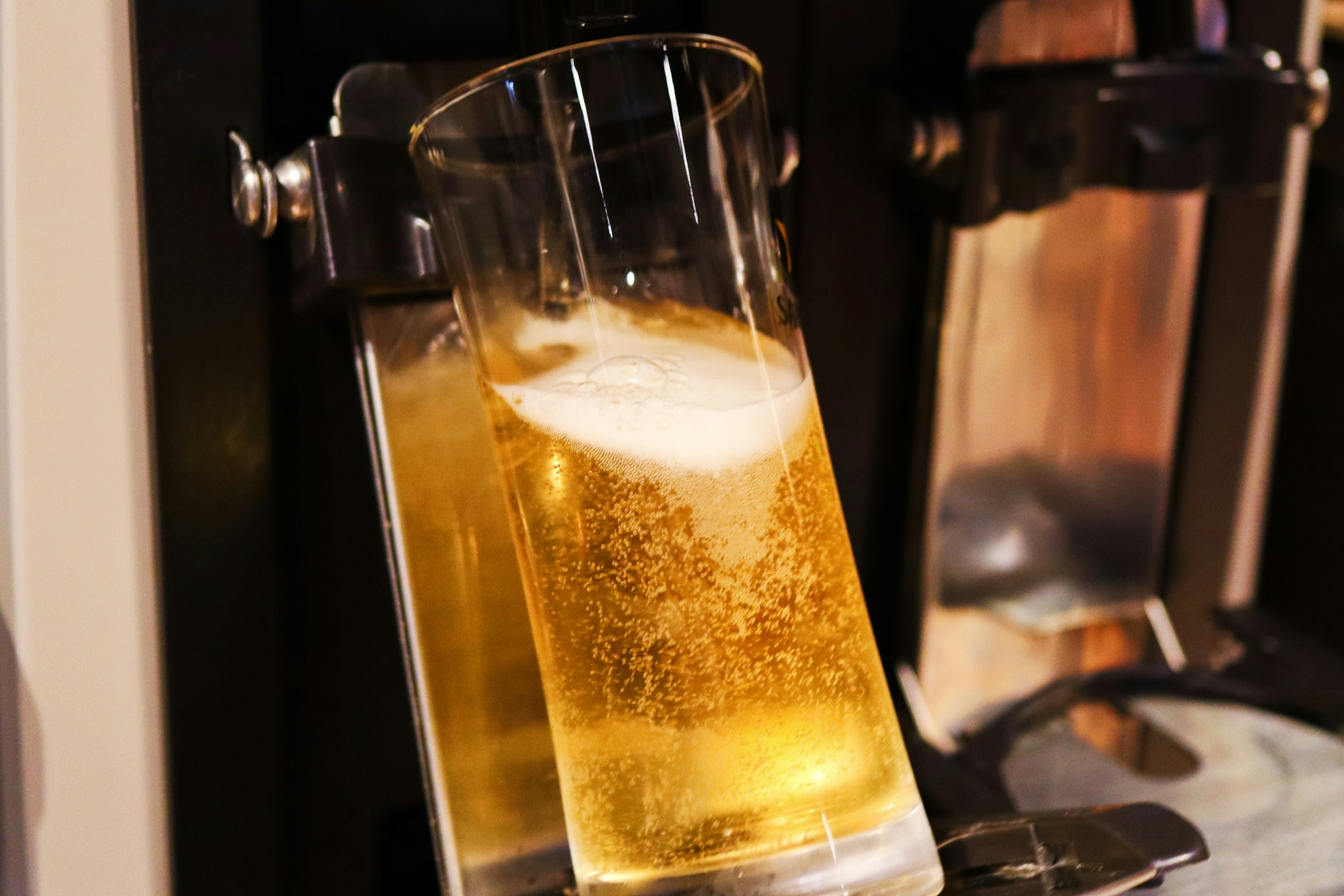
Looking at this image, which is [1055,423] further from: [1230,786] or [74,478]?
[74,478]

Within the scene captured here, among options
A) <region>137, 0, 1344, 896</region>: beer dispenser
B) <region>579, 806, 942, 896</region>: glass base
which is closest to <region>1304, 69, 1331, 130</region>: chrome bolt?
A: <region>137, 0, 1344, 896</region>: beer dispenser

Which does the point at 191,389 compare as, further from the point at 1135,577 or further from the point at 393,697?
the point at 1135,577

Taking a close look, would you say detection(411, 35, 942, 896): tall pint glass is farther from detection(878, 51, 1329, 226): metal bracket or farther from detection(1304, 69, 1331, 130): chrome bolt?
detection(1304, 69, 1331, 130): chrome bolt

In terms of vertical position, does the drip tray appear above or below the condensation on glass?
below

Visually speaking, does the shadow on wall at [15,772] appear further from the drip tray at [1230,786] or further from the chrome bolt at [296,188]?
the drip tray at [1230,786]

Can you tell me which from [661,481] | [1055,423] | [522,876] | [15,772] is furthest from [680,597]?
[1055,423]

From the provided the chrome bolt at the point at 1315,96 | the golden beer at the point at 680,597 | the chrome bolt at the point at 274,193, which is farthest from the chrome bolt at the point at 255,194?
the chrome bolt at the point at 1315,96
